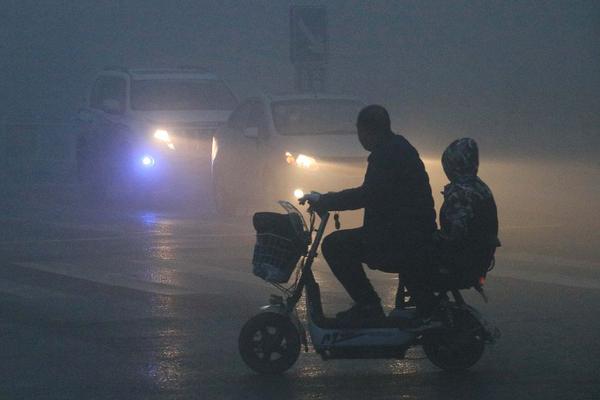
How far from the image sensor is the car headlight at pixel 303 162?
1809 cm

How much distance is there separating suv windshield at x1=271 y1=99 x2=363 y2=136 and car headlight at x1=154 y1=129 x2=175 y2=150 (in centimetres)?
267

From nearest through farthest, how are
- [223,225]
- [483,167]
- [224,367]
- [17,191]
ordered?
[224,367]
[223,225]
[17,191]
[483,167]

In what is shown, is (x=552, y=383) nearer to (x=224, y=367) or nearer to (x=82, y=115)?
(x=224, y=367)

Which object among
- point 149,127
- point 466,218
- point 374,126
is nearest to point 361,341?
point 466,218

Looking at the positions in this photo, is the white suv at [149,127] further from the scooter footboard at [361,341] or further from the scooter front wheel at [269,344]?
the scooter footboard at [361,341]

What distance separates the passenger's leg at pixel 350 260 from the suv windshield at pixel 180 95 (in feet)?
48.2

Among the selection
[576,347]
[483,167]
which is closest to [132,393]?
[576,347]

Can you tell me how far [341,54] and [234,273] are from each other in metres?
18.7

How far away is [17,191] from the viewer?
24406 millimetres

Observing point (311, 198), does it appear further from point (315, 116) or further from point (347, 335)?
point (315, 116)

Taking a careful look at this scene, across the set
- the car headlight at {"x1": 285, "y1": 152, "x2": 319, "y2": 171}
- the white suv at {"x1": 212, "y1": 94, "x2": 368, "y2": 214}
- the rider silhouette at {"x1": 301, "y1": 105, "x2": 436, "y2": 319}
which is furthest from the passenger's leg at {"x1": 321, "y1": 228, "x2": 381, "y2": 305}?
the car headlight at {"x1": 285, "y1": 152, "x2": 319, "y2": 171}

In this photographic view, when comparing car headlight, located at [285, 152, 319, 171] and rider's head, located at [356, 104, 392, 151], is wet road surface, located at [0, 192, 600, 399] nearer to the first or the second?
rider's head, located at [356, 104, 392, 151]

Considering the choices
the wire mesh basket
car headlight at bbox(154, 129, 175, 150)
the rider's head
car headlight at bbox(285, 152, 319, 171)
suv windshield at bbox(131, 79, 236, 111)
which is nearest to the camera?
the wire mesh basket

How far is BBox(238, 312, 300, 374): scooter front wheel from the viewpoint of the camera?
8117 mm
